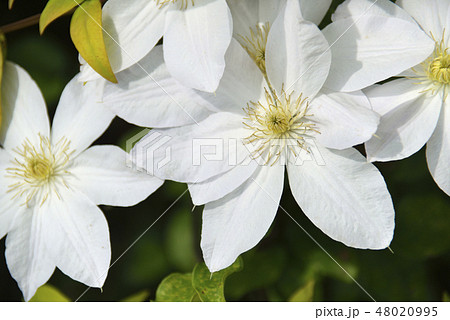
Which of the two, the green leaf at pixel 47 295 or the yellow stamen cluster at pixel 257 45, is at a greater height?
the yellow stamen cluster at pixel 257 45

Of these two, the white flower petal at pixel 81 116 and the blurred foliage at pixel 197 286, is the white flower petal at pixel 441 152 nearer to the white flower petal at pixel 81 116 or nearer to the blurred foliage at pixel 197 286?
the blurred foliage at pixel 197 286

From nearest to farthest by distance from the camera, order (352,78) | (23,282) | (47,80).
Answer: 1. (352,78)
2. (23,282)
3. (47,80)

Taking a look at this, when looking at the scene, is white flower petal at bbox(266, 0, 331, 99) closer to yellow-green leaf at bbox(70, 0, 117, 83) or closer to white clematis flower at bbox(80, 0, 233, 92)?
white clematis flower at bbox(80, 0, 233, 92)

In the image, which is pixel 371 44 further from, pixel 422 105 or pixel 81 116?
pixel 81 116

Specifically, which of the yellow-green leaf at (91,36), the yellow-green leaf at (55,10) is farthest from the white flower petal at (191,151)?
the yellow-green leaf at (55,10)

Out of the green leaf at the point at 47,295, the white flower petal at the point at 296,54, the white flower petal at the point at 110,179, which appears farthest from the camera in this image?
the green leaf at the point at 47,295

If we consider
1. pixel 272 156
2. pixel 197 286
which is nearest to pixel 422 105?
pixel 272 156

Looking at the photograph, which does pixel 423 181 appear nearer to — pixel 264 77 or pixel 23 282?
pixel 264 77

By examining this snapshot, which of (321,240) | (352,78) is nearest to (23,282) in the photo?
(321,240)
